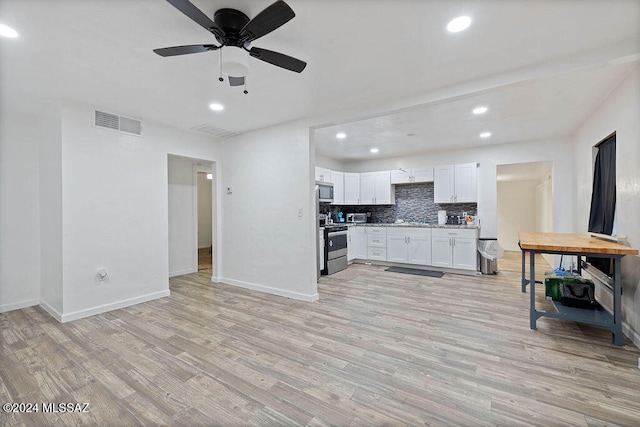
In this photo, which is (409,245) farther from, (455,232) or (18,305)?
(18,305)

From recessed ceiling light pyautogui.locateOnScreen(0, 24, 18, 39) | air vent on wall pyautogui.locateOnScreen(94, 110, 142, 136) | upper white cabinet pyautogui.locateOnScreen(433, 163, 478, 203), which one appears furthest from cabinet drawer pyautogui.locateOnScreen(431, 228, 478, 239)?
recessed ceiling light pyautogui.locateOnScreen(0, 24, 18, 39)

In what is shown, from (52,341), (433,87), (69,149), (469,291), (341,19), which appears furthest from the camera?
(469,291)

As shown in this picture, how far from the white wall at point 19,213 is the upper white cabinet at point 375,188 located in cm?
588

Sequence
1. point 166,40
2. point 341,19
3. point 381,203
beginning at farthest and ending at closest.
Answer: point 381,203
point 166,40
point 341,19

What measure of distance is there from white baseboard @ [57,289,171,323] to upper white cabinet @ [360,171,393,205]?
4669 millimetres

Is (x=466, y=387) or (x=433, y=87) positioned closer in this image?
(x=466, y=387)

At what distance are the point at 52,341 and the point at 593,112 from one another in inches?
275

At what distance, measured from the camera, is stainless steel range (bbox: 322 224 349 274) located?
5352 millimetres

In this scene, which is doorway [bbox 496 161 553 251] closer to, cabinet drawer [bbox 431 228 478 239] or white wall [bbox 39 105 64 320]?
cabinet drawer [bbox 431 228 478 239]

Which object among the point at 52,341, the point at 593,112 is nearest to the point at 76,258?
the point at 52,341

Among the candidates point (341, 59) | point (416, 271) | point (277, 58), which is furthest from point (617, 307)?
point (277, 58)

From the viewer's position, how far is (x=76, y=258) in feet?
10.7

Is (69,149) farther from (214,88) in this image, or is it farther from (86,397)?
(86,397)

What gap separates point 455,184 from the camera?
5777 millimetres
